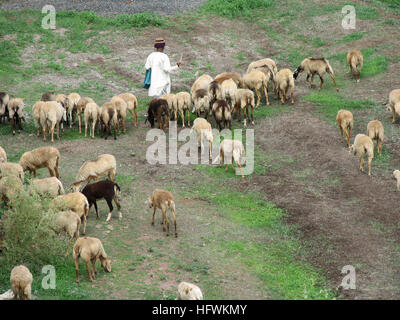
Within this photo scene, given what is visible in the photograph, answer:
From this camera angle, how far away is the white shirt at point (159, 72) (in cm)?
2158

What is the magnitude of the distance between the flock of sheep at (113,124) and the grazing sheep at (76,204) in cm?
2

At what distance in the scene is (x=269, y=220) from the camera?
14.9 m

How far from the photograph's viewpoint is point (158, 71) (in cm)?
2161

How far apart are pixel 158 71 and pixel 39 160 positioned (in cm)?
645

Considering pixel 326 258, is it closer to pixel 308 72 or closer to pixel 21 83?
pixel 308 72

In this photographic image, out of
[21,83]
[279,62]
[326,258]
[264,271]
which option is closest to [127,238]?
[264,271]

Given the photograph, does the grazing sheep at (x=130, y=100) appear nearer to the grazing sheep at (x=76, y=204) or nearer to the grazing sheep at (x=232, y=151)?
the grazing sheep at (x=232, y=151)

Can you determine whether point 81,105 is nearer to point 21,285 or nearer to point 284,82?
point 284,82

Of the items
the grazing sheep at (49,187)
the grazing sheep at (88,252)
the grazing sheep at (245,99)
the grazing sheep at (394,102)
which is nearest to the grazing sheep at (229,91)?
the grazing sheep at (245,99)

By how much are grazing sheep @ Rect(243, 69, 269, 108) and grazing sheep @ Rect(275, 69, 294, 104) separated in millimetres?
387

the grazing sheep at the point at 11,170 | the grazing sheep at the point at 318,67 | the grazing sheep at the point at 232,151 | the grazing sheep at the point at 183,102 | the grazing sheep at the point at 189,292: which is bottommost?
the grazing sheep at the point at 189,292

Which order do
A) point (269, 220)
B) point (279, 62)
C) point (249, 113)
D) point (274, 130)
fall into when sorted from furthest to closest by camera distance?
1. point (279, 62)
2. point (249, 113)
3. point (274, 130)
4. point (269, 220)

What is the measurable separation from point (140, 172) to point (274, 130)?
4.50 meters

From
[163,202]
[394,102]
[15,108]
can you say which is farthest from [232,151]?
[15,108]
